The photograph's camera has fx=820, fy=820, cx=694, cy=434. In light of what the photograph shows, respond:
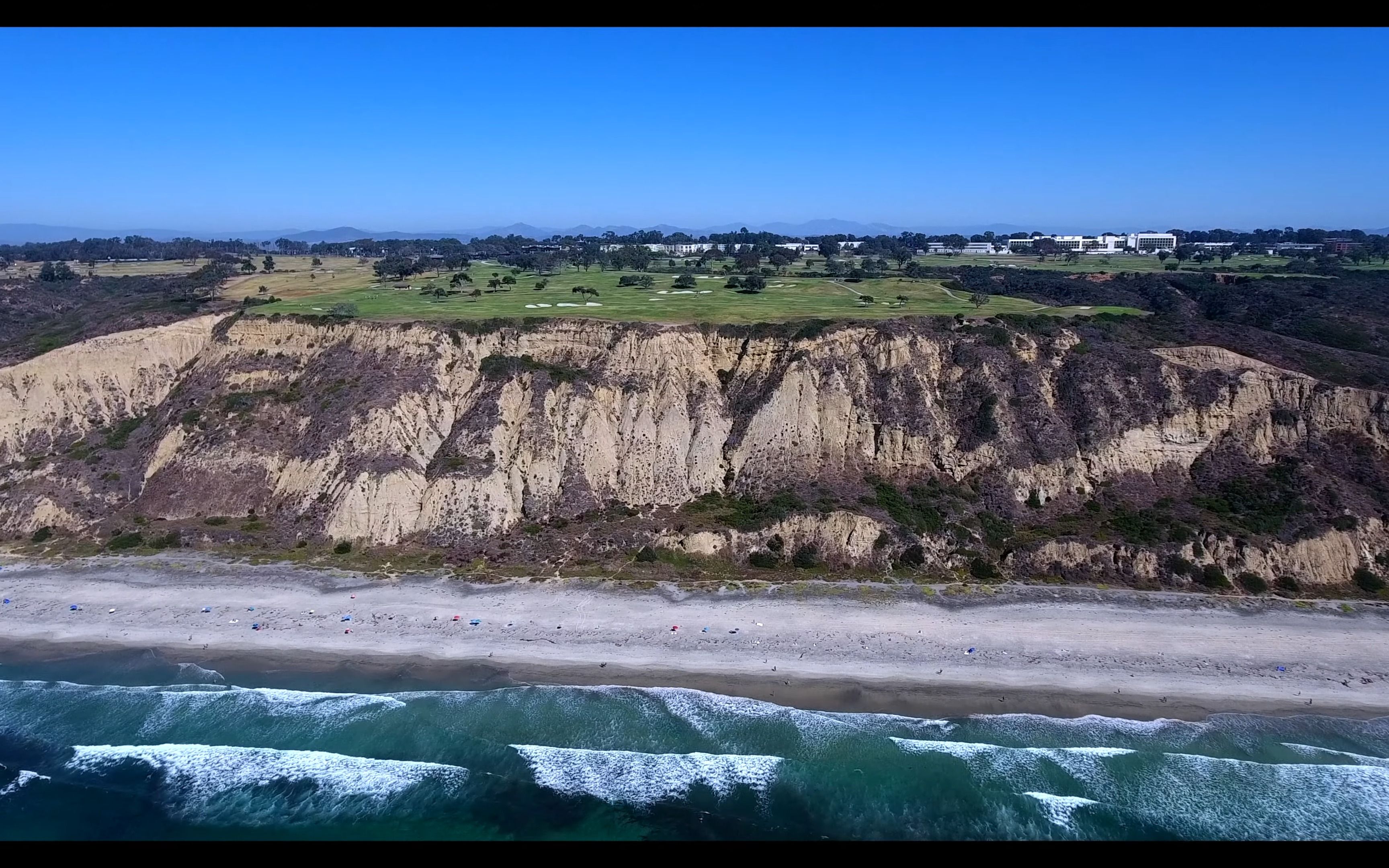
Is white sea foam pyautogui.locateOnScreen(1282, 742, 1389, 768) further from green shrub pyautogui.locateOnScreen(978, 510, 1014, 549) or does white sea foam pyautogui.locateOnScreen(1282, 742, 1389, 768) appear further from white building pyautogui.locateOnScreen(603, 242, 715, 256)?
white building pyautogui.locateOnScreen(603, 242, 715, 256)

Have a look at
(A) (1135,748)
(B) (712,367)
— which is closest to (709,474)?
(B) (712,367)

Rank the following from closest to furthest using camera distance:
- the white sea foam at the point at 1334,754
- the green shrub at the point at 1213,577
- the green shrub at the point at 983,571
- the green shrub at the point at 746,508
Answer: the white sea foam at the point at 1334,754 < the green shrub at the point at 1213,577 < the green shrub at the point at 983,571 < the green shrub at the point at 746,508

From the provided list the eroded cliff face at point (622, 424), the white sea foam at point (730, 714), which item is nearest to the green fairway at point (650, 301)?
the eroded cliff face at point (622, 424)

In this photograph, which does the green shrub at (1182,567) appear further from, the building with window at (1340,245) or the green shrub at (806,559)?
the building with window at (1340,245)

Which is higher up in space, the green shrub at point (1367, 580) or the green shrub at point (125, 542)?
the green shrub at point (125, 542)

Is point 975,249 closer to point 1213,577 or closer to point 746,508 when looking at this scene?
point 1213,577

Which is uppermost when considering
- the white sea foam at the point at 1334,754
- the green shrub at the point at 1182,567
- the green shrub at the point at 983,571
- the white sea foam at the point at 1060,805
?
the green shrub at the point at 1182,567

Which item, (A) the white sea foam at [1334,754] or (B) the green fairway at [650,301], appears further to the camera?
(B) the green fairway at [650,301]

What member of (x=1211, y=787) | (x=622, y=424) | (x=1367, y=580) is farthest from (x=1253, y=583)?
(x=622, y=424)
